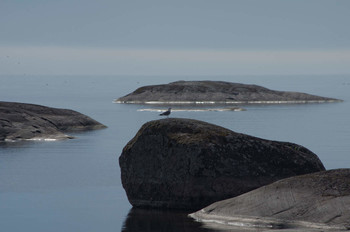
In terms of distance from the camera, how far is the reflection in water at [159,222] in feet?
67.5

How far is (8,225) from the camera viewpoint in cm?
2144

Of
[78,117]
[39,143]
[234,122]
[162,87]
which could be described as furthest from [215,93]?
[39,143]

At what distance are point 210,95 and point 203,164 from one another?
117365 millimetres

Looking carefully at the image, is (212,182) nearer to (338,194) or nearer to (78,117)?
(338,194)

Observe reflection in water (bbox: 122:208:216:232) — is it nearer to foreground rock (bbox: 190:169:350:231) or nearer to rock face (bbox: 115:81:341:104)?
foreground rock (bbox: 190:169:350:231)

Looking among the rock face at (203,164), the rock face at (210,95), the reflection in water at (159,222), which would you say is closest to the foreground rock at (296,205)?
the reflection in water at (159,222)

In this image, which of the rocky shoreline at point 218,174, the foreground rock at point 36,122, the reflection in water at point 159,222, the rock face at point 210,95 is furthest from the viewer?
the rock face at point 210,95

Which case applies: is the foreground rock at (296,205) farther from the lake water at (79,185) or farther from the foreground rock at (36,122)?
the foreground rock at (36,122)

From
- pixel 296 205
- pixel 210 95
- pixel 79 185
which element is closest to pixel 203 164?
pixel 296 205

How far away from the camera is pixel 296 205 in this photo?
19.2 m

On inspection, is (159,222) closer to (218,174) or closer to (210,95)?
(218,174)

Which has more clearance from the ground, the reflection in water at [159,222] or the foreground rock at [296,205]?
the foreground rock at [296,205]

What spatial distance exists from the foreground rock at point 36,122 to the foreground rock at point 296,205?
35.2 metres

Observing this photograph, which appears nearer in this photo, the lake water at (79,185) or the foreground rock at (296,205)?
the foreground rock at (296,205)
